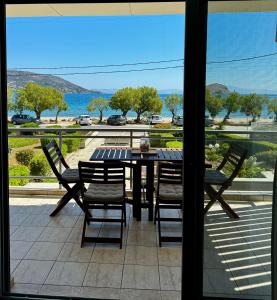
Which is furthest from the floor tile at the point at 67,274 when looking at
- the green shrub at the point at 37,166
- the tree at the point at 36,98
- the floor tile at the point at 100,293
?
the tree at the point at 36,98

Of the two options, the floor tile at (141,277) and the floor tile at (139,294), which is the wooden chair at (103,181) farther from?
the floor tile at (139,294)

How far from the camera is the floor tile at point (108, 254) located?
9.39ft

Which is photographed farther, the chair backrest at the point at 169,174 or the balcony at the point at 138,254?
the chair backrest at the point at 169,174

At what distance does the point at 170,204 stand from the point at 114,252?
34.5 inches

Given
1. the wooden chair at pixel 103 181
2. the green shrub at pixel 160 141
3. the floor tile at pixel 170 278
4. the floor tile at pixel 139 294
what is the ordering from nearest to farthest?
the floor tile at pixel 139 294, the floor tile at pixel 170 278, the wooden chair at pixel 103 181, the green shrub at pixel 160 141

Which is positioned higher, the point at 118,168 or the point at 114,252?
the point at 118,168

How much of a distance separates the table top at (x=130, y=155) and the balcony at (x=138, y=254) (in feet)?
2.34

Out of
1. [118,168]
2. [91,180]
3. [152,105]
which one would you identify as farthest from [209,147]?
[152,105]

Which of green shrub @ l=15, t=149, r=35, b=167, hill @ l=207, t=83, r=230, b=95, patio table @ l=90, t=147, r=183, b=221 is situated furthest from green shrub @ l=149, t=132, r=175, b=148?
green shrub @ l=15, t=149, r=35, b=167

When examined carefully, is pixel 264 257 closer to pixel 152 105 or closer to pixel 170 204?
pixel 170 204

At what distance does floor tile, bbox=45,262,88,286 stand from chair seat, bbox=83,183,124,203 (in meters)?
0.67

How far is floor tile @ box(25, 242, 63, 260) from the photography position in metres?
2.89

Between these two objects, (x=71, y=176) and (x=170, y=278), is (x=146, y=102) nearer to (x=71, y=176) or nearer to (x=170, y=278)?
(x=71, y=176)

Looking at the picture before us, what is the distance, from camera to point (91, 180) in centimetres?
334
